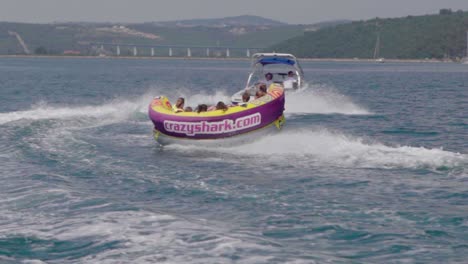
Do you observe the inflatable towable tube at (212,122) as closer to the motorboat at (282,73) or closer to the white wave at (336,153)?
the white wave at (336,153)

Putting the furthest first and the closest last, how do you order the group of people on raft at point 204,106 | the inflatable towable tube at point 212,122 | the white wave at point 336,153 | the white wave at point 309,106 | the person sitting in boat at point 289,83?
1. the white wave at point 309,106
2. the person sitting in boat at point 289,83
3. the group of people on raft at point 204,106
4. the inflatable towable tube at point 212,122
5. the white wave at point 336,153

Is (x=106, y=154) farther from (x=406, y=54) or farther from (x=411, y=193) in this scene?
(x=406, y=54)

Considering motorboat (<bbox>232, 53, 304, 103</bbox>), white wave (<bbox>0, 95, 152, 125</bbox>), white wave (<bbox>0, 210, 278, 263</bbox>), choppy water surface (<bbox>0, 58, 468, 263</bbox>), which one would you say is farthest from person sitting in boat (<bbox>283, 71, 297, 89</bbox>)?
white wave (<bbox>0, 210, 278, 263</bbox>)

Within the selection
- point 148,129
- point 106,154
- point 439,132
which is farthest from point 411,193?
point 148,129

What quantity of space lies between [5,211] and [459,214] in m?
6.69

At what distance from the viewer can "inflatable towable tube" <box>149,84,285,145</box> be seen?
1872 cm

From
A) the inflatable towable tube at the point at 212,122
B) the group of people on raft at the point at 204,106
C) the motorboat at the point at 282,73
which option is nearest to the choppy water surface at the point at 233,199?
the inflatable towable tube at the point at 212,122

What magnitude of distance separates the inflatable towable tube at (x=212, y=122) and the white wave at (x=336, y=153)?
12.7 inches

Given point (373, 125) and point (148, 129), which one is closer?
point (148, 129)

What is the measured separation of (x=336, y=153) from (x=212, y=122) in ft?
10.1

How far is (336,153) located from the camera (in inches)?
688

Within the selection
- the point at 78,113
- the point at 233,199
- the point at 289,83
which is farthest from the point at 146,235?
the point at 289,83

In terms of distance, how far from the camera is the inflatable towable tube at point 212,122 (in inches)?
737

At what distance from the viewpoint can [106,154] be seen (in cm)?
1841
